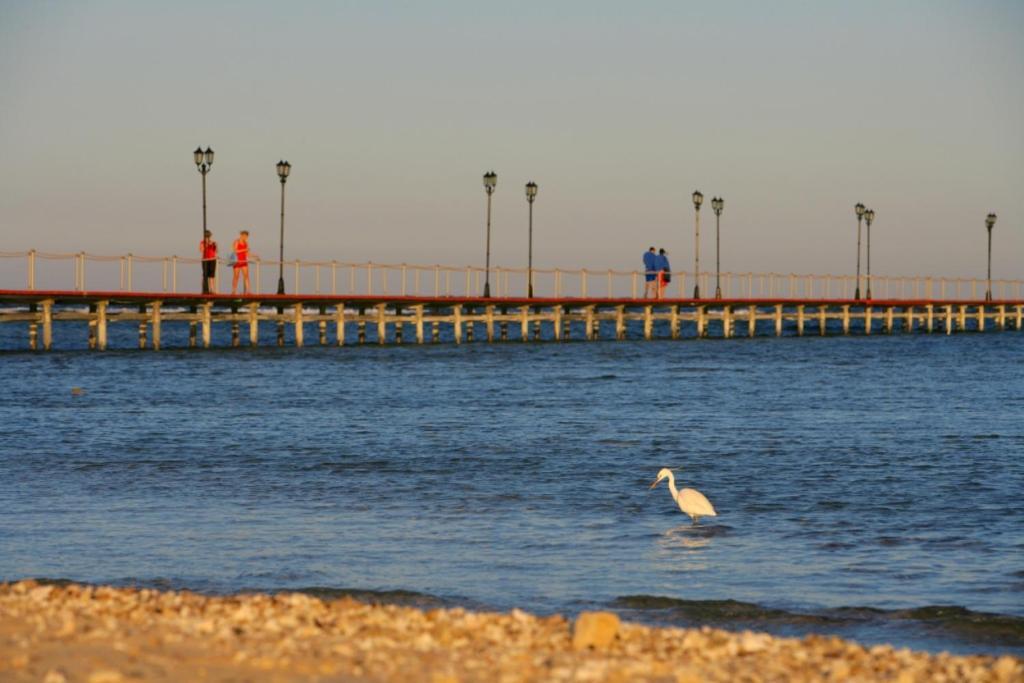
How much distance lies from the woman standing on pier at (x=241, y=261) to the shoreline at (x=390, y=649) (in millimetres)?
32070

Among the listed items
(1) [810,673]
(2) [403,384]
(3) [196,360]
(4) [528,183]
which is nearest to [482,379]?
(2) [403,384]

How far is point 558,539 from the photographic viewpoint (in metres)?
12.4

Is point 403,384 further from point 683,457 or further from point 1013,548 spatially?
point 1013,548

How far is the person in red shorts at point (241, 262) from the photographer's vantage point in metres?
40.6

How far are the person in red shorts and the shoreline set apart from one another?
32.1 metres

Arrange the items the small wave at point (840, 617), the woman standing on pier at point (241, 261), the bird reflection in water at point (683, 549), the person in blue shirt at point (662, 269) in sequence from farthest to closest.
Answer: the person in blue shirt at point (662, 269), the woman standing on pier at point (241, 261), the bird reflection in water at point (683, 549), the small wave at point (840, 617)

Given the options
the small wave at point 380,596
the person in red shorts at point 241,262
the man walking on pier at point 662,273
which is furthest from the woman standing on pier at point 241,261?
the small wave at point 380,596

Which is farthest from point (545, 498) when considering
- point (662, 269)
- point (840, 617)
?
point (662, 269)

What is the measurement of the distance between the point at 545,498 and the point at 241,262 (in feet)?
88.7

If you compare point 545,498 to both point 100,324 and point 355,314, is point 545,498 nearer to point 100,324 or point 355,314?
point 100,324

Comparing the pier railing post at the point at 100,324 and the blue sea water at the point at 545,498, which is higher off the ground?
the pier railing post at the point at 100,324

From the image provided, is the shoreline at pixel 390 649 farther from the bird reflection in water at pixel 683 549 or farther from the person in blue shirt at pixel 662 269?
the person in blue shirt at pixel 662 269

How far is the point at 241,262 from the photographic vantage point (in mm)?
40781

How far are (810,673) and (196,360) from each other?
3433 centimetres
